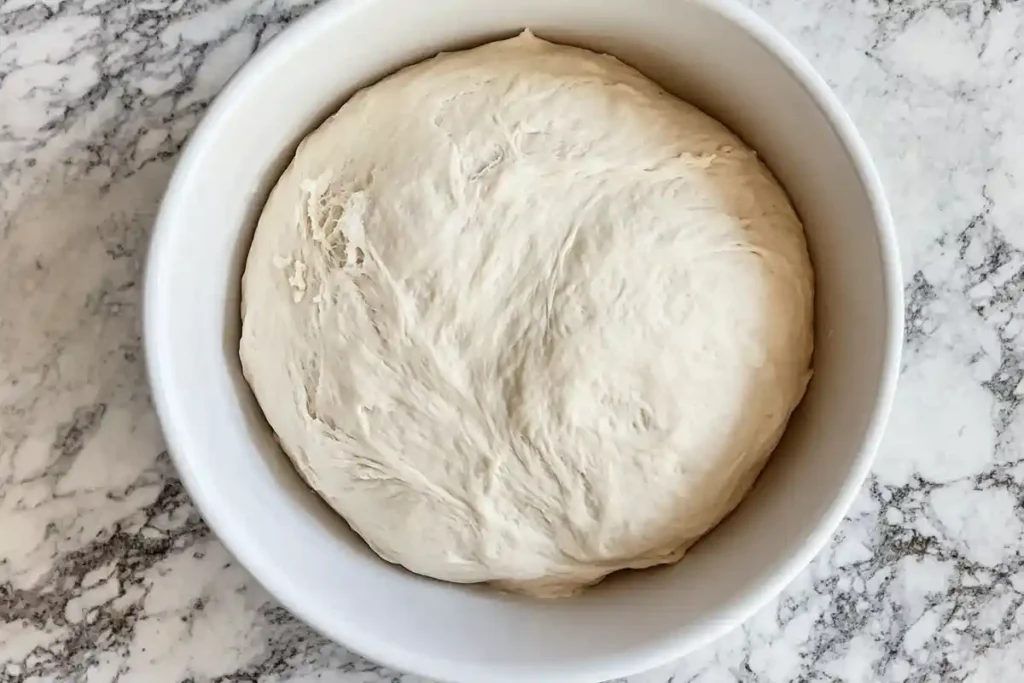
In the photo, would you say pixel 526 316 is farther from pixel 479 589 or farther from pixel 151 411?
pixel 151 411

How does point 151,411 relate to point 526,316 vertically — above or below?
below

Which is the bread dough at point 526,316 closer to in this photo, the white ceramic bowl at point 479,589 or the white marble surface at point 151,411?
the white ceramic bowl at point 479,589

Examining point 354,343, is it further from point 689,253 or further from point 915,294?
point 915,294

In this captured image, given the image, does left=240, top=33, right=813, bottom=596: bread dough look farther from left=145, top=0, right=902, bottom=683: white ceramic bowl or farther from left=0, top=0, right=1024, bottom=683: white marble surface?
left=0, top=0, right=1024, bottom=683: white marble surface

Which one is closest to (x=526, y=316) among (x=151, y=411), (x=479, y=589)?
(x=479, y=589)

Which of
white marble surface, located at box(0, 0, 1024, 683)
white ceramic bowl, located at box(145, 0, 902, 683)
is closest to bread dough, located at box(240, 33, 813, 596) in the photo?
white ceramic bowl, located at box(145, 0, 902, 683)
